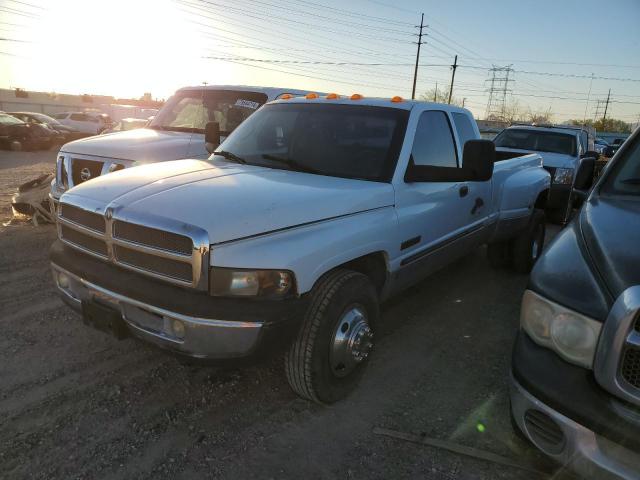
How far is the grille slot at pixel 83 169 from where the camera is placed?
5.56m

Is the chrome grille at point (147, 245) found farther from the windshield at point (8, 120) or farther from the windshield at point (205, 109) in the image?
the windshield at point (8, 120)

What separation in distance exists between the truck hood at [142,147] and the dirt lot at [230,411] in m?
1.94

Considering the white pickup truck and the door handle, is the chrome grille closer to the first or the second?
the white pickup truck


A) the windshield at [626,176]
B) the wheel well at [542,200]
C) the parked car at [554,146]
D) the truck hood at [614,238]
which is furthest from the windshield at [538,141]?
the truck hood at [614,238]

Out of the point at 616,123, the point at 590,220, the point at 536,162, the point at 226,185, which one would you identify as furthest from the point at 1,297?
the point at 616,123

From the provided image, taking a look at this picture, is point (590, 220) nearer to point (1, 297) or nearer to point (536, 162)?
point (536, 162)

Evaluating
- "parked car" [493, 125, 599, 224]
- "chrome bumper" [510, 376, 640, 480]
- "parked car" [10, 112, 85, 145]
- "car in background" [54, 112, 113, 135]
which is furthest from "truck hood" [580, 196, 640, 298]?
"car in background" [54, 112, 113, 135]

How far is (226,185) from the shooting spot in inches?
114

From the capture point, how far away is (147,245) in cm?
250

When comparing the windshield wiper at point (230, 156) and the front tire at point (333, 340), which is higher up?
the windshield wiper at point (230, 156)

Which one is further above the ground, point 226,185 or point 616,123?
point 616,123

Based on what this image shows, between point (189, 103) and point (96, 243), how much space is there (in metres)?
4.64

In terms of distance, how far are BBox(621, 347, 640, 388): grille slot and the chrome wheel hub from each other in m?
1.43

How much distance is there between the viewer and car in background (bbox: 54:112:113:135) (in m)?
24.2
